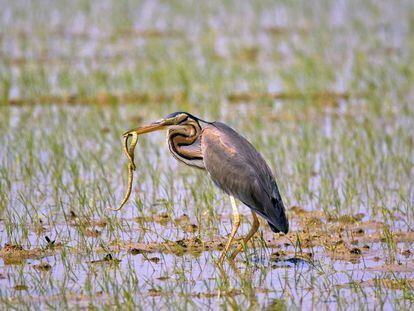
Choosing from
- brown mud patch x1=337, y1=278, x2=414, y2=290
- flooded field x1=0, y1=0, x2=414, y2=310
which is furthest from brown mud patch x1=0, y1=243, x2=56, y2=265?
brown mud patch x1=337, y1=278, x2=414, y2=290

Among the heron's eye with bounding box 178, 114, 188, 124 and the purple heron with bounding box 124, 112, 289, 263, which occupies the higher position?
the heron's eye with bounding box 178, 114, 188, 124

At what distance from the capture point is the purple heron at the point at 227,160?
632cm

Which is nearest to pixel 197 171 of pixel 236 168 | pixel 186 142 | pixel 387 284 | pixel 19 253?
pixel 186 142

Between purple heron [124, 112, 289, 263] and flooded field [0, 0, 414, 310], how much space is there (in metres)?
0.31

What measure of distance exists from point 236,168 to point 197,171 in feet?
7.27

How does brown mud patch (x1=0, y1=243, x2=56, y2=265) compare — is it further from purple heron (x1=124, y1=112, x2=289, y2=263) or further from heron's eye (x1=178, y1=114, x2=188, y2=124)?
heron's eye (x1=178, y1=114, x2=188, y2=124)

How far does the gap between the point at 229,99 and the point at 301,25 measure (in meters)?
5.20

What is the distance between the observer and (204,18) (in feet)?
56.9

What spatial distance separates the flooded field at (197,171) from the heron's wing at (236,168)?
376mm

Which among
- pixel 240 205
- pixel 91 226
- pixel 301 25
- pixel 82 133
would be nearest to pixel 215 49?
pixel 301 25

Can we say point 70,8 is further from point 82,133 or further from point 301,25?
point 82,133

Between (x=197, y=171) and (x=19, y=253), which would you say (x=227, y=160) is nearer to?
(x=19, y=253)

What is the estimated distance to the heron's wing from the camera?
250 inches

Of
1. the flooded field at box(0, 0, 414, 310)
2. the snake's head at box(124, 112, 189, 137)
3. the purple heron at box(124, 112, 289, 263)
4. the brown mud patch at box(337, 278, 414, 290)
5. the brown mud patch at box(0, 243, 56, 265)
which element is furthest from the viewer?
the snake's head at box(124, 112, 189, 137)
